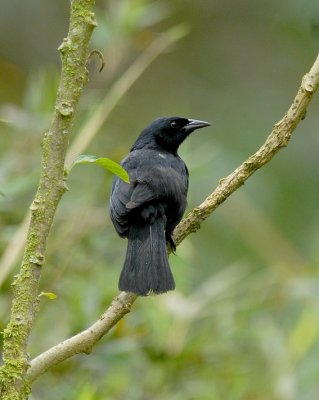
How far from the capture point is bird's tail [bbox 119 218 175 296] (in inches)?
138

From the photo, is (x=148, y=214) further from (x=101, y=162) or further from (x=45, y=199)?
(x=45, y=199)

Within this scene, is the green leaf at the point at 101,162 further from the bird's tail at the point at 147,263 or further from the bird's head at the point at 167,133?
the bird's head at the point at 167,133

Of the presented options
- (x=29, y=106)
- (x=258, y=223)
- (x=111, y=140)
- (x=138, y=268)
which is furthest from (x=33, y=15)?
(x=138, y=268)

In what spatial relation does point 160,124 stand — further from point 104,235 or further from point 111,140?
point 111,140

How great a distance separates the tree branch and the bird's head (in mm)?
1763

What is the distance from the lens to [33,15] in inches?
376

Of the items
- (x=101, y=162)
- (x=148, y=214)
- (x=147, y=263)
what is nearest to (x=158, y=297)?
(x=148, y=214)

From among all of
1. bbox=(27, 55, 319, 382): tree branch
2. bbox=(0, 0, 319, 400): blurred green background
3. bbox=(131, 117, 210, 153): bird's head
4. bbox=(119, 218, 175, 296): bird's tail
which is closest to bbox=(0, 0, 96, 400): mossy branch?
bbox=(27, 55, 319, 382): tree branch

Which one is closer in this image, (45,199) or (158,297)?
(45,199)

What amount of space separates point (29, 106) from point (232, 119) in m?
4.43

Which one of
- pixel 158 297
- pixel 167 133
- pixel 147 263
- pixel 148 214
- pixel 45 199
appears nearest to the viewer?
pixel 45 199

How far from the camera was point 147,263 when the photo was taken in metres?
3.81

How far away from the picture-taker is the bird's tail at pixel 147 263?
3504 mm

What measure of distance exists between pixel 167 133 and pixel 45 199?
2.74 m
